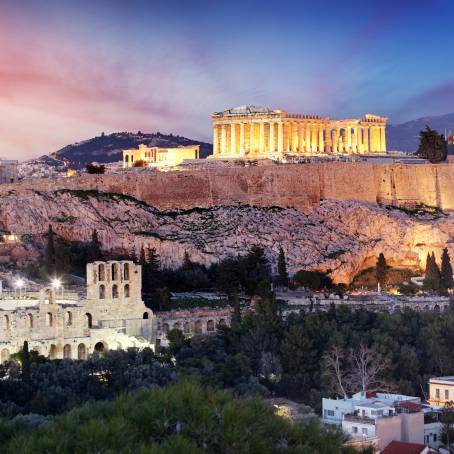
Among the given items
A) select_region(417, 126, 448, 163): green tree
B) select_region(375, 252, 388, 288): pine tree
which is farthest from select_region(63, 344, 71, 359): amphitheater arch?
select_region(417, 126, 448, 163): green tree

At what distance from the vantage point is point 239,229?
7525 centimetres

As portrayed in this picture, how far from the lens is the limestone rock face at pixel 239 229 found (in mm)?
70188

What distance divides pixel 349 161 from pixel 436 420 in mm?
44048

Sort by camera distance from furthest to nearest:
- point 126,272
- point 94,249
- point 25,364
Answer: point 94,249
point 126,272
point 25,364

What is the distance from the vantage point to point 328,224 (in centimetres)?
7888

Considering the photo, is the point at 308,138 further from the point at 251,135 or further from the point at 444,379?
the point at 444,379

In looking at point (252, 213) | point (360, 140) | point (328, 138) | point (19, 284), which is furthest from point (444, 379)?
point (360, 140)

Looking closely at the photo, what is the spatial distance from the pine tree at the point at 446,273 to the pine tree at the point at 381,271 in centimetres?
301

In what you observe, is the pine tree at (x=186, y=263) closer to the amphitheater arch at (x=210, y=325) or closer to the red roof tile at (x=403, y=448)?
the amphitheater arch at (x=210, y=325)

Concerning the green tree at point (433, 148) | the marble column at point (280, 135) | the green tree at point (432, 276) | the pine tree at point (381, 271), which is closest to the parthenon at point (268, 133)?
the marble column at point (280, 135)

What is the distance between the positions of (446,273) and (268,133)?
23190 mm

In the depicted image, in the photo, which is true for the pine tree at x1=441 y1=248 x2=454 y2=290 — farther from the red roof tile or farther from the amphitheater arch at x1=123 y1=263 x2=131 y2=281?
the red roof tile

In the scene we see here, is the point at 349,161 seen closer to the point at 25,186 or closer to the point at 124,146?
the point at 25,186

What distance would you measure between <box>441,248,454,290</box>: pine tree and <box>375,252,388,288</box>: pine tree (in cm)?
301
